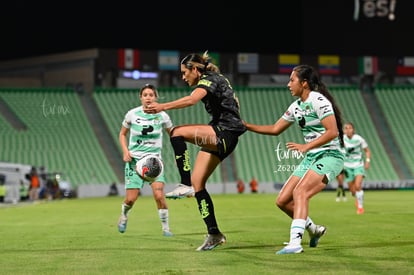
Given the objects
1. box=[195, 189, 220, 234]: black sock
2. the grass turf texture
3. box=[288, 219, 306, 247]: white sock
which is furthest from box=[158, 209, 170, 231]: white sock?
box=[288, 219, 306, 247]: white sock

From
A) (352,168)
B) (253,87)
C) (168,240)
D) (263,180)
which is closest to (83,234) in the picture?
(168,240)

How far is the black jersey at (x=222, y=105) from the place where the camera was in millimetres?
10289

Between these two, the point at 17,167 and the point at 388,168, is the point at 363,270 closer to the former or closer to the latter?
the point at 17,167

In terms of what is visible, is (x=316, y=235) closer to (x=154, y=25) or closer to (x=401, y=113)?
(x=154, y=25)

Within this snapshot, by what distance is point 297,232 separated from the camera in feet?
32.1

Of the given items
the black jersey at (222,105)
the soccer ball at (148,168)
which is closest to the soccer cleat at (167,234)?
the soccer ball at (148,168)

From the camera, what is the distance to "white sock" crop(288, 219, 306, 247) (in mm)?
9758

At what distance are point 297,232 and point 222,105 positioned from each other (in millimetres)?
1947

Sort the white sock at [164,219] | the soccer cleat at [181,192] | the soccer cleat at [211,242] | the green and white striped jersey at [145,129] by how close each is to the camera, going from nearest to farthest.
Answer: the soccer cleat at [181,192] → the soccer cleat at [211,242] → the white sock at [164,219] → the green and white striped jersey at [145,129]

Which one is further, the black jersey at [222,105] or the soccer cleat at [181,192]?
the black jersey at [222,105]

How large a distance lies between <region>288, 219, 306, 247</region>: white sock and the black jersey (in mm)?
1464

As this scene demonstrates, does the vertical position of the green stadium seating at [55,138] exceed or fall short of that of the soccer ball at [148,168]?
it falls short

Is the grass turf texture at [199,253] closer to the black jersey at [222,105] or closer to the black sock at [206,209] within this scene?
the black sock at [206,209]

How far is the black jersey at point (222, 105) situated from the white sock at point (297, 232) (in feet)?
4.80
